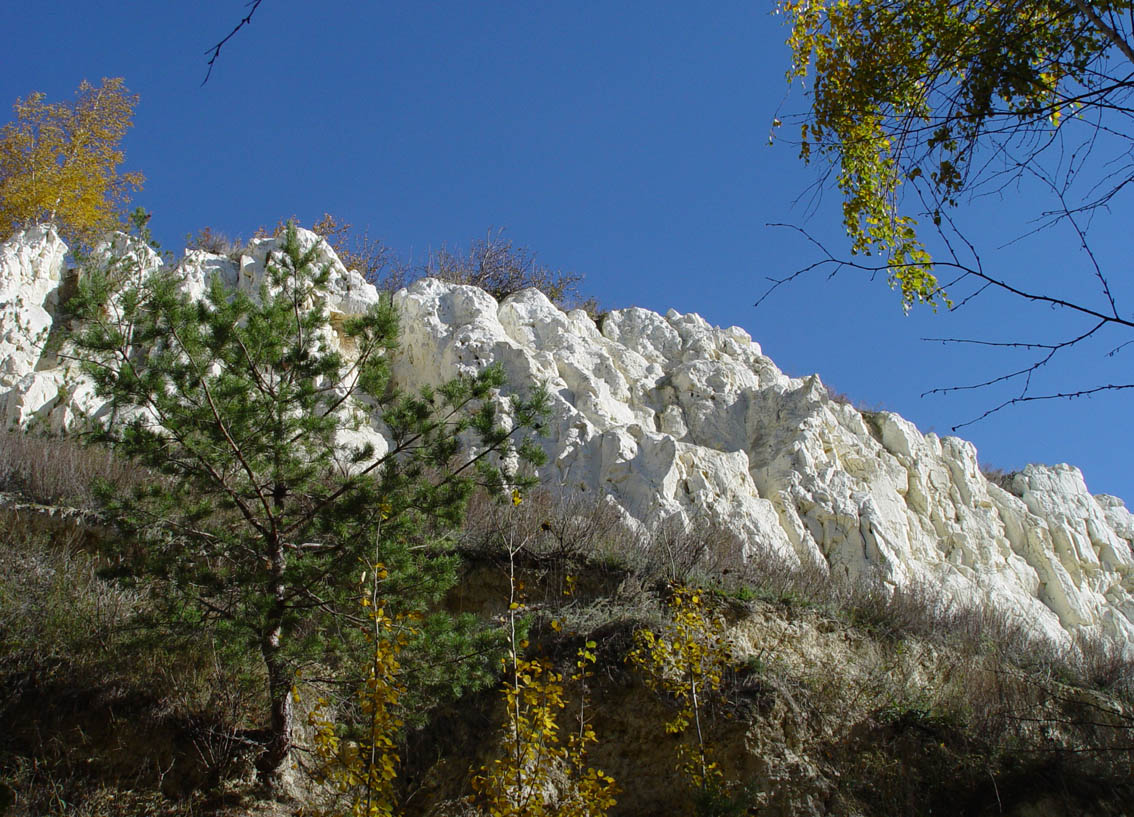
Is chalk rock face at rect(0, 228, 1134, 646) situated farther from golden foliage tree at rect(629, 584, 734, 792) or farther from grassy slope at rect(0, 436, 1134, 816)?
golden foliage tree at rect(629, 584, 734, 792)

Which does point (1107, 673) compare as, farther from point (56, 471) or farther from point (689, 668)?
point (56, 471)

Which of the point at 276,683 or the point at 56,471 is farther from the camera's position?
the point at 56,471

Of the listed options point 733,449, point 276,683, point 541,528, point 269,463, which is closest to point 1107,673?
point 733,449

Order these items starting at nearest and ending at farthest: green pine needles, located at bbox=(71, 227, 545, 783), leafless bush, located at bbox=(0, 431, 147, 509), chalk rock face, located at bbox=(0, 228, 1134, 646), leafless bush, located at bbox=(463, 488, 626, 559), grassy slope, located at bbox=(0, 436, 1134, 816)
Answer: green pine needles, located at bbox=(71, 227, 545, 783) → grassy slope, located at bbox=(0, 436, 1134, 816) → leafless bush, located at bbox=(0, 431, 147, 509) → leafless bush, located at bbox=(463, 488, 626, 559) → chalk rock face, located at bbox=(0, 228, 1134, 646)

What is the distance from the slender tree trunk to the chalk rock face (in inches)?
210

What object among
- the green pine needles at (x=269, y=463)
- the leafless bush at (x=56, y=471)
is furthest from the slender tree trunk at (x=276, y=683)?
the leafless bush at (x=56, y=471)

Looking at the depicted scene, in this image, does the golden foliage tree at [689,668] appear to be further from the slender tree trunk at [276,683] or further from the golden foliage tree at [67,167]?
the golden foliage tree at [67,167]

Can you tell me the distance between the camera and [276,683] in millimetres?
5953

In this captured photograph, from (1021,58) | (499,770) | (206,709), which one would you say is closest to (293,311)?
(206,709)

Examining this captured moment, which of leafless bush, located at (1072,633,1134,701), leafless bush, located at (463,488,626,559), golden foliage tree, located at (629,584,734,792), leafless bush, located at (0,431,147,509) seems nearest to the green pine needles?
golden foliage tree, located at (629,584,734,792)

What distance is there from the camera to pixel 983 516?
1432 centimetres

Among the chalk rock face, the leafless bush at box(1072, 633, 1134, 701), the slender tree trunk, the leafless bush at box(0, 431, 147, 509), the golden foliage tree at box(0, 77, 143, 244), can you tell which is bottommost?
the slender tree trunk

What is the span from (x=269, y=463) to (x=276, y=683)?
158 cm

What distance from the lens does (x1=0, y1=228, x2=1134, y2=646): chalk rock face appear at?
1148 cm
